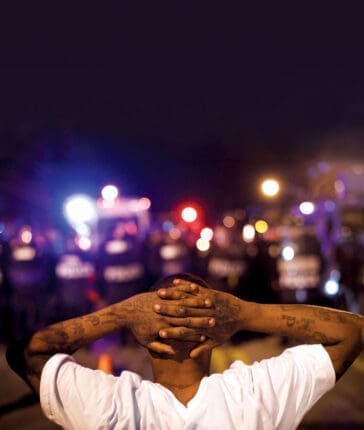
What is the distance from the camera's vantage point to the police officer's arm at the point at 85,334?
2.29m

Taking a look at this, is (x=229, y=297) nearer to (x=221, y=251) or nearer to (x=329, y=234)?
(x=221, y=251)

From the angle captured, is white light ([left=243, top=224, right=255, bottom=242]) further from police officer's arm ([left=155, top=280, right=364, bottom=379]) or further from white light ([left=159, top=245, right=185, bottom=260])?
police officer's arm ([left=155, top=280, right=364, bottom=379])

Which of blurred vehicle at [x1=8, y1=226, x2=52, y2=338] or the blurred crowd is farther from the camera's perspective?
blurred vehicle at [x1=8, y1=226, x2=52, y2=338]

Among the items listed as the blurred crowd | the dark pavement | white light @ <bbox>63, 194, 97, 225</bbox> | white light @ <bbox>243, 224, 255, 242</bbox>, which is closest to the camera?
the dark pavement

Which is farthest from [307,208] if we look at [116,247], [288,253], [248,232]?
[116,247]

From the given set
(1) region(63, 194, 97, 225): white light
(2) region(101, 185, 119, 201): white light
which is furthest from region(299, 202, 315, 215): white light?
(1) region(63, 194, 97, 225): white light

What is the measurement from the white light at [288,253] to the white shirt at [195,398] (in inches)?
313

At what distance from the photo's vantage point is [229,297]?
2.35 m

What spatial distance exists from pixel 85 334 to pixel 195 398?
0.51 m

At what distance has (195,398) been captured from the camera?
2299 millimetres

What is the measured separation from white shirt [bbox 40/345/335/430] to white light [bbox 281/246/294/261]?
794 cm

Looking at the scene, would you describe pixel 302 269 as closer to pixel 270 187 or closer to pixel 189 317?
pixel 270 187

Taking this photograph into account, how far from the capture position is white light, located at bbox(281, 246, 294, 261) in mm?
10258

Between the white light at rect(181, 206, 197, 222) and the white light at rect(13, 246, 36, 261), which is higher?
the white light at rect(181, 206, 197, 222)
